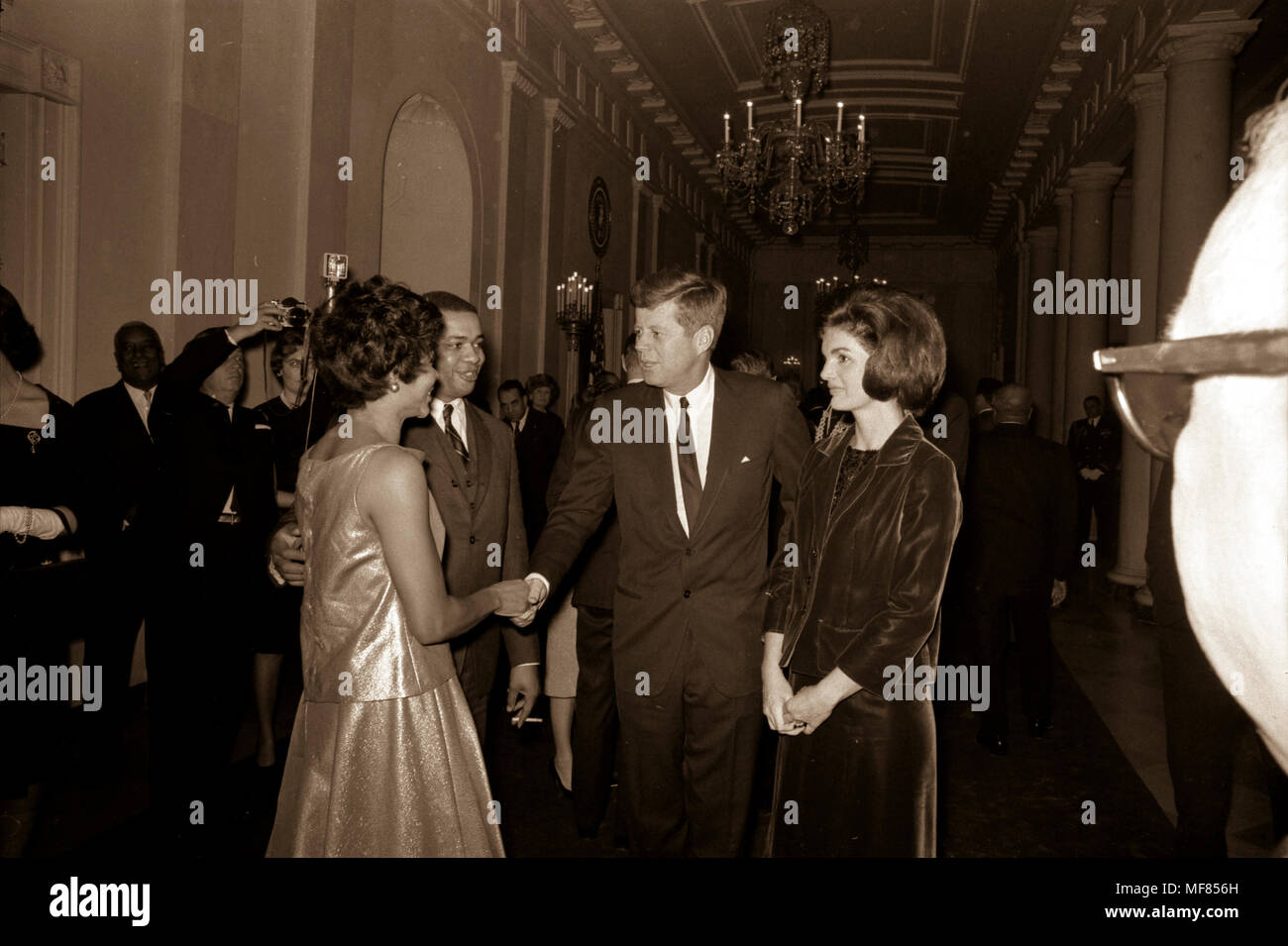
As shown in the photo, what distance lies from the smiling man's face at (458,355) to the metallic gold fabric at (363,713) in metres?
0.91

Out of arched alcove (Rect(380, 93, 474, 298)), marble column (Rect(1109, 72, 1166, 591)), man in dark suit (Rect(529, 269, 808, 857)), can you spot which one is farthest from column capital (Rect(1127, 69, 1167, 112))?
man in dark suit (Rect(529, 269, 808, 857))

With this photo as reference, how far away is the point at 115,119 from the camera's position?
4.62m

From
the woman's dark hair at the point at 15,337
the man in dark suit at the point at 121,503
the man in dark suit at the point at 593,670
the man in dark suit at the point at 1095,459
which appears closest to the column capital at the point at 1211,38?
the man in dark suit at the point at 1095,459

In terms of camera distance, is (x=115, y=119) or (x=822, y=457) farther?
(x=115, y=119)

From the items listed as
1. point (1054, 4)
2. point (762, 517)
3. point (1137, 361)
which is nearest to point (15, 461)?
point (762, 517)

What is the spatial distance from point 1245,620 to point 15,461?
3.08m

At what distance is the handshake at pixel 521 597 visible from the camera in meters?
2.41

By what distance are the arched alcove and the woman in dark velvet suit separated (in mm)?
5676

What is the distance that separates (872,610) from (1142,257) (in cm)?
700

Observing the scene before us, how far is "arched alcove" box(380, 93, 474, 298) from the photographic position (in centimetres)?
733

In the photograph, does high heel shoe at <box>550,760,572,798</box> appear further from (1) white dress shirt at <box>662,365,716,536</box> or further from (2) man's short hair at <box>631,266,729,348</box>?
(2) man's short hair at <box>631,266,729,348</box>

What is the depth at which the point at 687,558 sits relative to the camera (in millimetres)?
2691

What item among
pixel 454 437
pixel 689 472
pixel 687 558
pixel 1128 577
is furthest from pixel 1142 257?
pixel 454 437
